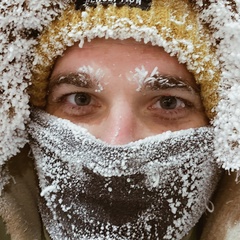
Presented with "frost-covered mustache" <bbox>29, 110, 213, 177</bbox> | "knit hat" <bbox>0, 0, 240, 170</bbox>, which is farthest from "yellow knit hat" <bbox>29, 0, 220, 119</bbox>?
"frost-covered mustache" <bbox>29, 110, 213, 177</bbox>

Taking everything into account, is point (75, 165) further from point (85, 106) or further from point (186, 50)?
point (186, 50)

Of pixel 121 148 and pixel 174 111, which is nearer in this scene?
pixel 121 148

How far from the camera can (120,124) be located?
4.21ft

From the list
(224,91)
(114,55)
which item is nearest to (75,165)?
(114,55)

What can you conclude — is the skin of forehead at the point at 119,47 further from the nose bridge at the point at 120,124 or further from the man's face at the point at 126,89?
the nose bridge at the point at 120,124

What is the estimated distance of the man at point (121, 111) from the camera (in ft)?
4.07

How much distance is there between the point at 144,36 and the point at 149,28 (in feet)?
0.07

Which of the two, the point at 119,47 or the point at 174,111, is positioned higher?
the point at 119,47

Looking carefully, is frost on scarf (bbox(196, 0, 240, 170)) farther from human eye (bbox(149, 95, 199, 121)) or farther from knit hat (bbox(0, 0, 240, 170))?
human eye (bbox(149, 95, 199, 121))

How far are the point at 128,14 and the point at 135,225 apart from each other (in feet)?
1.55

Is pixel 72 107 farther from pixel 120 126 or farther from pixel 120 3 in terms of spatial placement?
pixel 120 3

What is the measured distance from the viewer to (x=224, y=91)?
1.26 metres

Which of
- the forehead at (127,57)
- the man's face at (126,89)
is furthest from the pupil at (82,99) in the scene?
the forehead at (127,57)

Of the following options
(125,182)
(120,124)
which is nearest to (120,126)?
(120,124)
